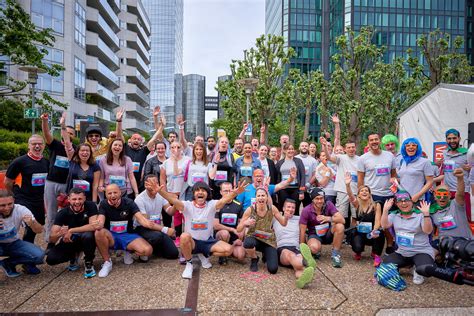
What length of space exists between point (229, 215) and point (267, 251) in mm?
832

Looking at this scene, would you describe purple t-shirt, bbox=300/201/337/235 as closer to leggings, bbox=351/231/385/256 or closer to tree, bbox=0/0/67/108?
leggings, bbox=351/231/385/256

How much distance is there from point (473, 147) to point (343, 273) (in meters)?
2.25

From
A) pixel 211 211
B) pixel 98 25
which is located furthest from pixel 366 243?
pixel 98 25

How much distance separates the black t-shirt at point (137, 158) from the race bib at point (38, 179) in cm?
153

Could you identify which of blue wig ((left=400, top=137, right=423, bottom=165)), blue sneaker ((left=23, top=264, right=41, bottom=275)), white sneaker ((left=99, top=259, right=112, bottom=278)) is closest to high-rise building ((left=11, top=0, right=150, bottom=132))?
blue sneaker ((left=23, top=264, right=41, bottom=275))

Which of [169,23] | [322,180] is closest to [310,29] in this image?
[322,180]

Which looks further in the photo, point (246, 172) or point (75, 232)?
point (246, 172)

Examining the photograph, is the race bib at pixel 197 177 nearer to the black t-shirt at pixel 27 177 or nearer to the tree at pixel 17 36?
the black t-shirt at pixel 27 177

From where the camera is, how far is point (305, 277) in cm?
393

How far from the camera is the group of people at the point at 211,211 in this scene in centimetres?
444

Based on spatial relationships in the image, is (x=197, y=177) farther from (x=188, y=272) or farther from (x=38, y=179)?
(x=38, y=179)

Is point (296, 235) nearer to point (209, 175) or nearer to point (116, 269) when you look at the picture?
point (209, 175)

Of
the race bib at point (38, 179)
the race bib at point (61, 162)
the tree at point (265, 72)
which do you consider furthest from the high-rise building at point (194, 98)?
the race bib at point (38, 179)

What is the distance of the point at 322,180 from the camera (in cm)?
643
